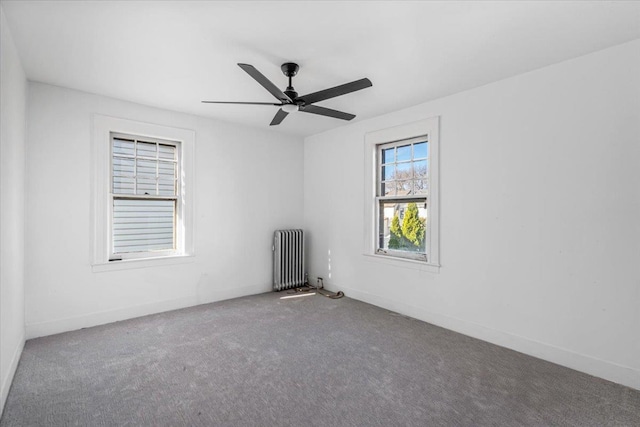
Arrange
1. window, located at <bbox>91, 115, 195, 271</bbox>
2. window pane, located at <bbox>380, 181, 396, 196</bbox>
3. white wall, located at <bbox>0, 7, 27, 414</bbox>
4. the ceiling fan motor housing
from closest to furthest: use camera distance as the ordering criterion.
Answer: white wall, located at <bbox>0, 7, 27, 414</bbox>
the ceiling fan motor housing
window, located at <bbox>91, 115, 195, 271</bbox>
window pane, located at <bbox>380, 181, 396, 196</bbox>

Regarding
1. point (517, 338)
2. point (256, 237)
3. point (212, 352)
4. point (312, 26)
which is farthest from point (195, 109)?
point (517, 338)

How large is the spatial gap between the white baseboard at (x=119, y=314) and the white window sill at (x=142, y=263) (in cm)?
46

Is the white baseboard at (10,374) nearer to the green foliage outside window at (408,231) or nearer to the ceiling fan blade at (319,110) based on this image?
the ceiling fan blade at (319,110)

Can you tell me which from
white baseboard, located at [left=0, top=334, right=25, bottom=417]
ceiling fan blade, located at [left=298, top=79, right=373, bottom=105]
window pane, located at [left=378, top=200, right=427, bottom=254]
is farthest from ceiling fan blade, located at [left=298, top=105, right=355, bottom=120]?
white baseboard, located at [left=0, top=334, right=25, bottom=417]

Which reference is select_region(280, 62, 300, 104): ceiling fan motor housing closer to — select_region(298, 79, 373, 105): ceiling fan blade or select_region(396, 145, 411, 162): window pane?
select_region(298, 79, 373, 105): ceiling fan blade

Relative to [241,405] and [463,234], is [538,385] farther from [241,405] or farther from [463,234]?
[241,405]

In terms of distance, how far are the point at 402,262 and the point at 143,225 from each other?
319 cm

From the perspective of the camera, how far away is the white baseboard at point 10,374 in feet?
6.75

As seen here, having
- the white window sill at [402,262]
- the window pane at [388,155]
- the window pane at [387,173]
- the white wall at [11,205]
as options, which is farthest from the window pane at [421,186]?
the white wall at [11,205]

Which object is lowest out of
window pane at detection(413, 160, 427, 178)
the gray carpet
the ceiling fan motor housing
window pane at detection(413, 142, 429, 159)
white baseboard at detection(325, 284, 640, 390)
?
the gray carpet

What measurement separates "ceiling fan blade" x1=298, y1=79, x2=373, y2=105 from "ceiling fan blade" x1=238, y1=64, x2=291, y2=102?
20 cm

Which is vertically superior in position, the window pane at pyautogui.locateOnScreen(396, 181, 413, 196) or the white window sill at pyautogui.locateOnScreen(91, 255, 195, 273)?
the window pane at pyautogui.locateOnScreen(396, 181, 413, 196)

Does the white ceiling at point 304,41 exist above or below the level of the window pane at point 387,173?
above

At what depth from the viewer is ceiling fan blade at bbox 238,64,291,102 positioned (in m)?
2.35
